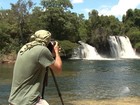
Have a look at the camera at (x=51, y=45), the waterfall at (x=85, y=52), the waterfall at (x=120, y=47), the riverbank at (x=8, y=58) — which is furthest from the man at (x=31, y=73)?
the waterfall at (x=120, y=47)

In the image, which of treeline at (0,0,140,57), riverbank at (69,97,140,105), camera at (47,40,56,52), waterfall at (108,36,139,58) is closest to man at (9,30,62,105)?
camera at (47,40,56,52)

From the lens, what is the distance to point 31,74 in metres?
5.78

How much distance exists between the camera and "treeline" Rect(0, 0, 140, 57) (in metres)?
72.1

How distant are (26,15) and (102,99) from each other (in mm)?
54469

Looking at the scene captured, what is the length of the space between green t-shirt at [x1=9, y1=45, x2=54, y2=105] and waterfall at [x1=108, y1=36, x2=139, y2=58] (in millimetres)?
79776

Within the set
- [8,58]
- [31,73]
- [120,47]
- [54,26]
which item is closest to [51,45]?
[31,73]

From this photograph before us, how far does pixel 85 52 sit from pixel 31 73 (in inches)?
3004

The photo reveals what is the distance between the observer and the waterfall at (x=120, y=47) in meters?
85.2

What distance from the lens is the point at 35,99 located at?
575 cm

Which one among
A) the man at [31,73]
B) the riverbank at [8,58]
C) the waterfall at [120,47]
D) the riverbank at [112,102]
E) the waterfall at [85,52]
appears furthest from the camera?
the waterfall at [120,47]

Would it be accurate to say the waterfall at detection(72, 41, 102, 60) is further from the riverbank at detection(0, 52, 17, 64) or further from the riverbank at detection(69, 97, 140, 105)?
the riverbank at detection(69, 97, 140, 105)

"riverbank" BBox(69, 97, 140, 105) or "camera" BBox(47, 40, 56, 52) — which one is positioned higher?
"camera" BBox(47, 40, 56, 52)

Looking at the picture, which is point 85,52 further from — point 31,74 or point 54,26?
point 31,74

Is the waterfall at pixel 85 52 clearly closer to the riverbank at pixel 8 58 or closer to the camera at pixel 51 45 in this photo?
the riverbank at pixel 8 58
